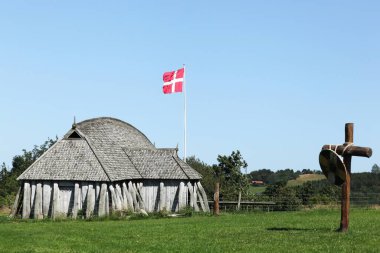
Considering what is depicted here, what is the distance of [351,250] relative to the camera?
15.6 m

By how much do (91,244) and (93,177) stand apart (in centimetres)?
2054

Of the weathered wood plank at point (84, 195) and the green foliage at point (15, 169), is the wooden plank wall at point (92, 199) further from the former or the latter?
the green foliage at point (15, 169)

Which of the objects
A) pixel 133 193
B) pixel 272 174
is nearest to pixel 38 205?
pixel 133 193

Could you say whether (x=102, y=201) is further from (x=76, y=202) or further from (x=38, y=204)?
(x=38, y=204)

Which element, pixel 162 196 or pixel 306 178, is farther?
pixel 306 178

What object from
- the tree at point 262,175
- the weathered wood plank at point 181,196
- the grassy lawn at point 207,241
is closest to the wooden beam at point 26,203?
the weathered wood plank at point 181,196

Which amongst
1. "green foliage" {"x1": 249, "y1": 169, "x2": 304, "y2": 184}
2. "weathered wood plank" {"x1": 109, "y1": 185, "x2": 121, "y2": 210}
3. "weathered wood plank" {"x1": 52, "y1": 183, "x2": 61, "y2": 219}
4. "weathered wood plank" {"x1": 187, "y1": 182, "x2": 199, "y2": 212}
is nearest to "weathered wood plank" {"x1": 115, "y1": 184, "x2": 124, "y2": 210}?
"weathered wood plank" {"x1": 109, "y1": 185, "x2": 121, "y2": 210}

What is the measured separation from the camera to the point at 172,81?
161 ft

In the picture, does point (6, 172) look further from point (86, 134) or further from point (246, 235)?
point (246, 235)

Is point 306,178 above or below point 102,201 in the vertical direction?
above

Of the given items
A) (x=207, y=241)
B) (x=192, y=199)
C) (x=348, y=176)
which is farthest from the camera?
(x=192, y=199)

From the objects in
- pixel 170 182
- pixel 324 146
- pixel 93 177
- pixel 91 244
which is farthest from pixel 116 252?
pixel 170 182

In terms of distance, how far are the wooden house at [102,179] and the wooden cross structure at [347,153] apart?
21.1m

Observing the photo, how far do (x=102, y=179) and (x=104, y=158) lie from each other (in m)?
3.11
